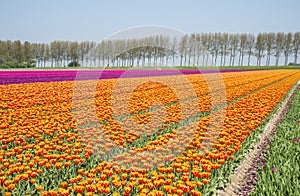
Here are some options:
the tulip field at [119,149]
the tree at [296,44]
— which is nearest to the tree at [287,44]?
the tree at [296,44]

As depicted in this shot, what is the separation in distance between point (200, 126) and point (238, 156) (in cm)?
148

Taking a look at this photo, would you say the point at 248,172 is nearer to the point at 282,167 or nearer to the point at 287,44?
the point at 282,167

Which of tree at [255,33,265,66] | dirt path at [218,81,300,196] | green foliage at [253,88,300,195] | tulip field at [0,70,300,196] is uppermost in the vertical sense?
tree at [255,33,265,66]

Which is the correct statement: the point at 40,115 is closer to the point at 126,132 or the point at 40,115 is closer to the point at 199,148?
the point at 126,132

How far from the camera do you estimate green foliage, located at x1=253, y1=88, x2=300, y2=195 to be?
3871 millimetres

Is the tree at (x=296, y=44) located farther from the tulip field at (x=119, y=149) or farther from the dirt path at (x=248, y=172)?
the dirt path at (x=248, y=172)

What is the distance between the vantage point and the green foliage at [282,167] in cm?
387

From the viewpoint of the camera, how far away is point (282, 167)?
15.3ft

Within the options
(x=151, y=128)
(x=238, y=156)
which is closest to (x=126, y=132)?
(x=151, y=128)

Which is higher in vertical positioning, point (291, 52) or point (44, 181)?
point (291, 52)

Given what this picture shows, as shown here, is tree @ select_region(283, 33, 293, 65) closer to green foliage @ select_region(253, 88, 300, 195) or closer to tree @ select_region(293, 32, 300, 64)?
tree @ select_region(293, 32, 300, 64)

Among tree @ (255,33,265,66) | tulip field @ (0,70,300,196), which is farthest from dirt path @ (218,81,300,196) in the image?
tree @ (255,33,265,66)

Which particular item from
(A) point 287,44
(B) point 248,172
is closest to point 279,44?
(A) point 287,44

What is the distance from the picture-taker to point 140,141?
560 cm
